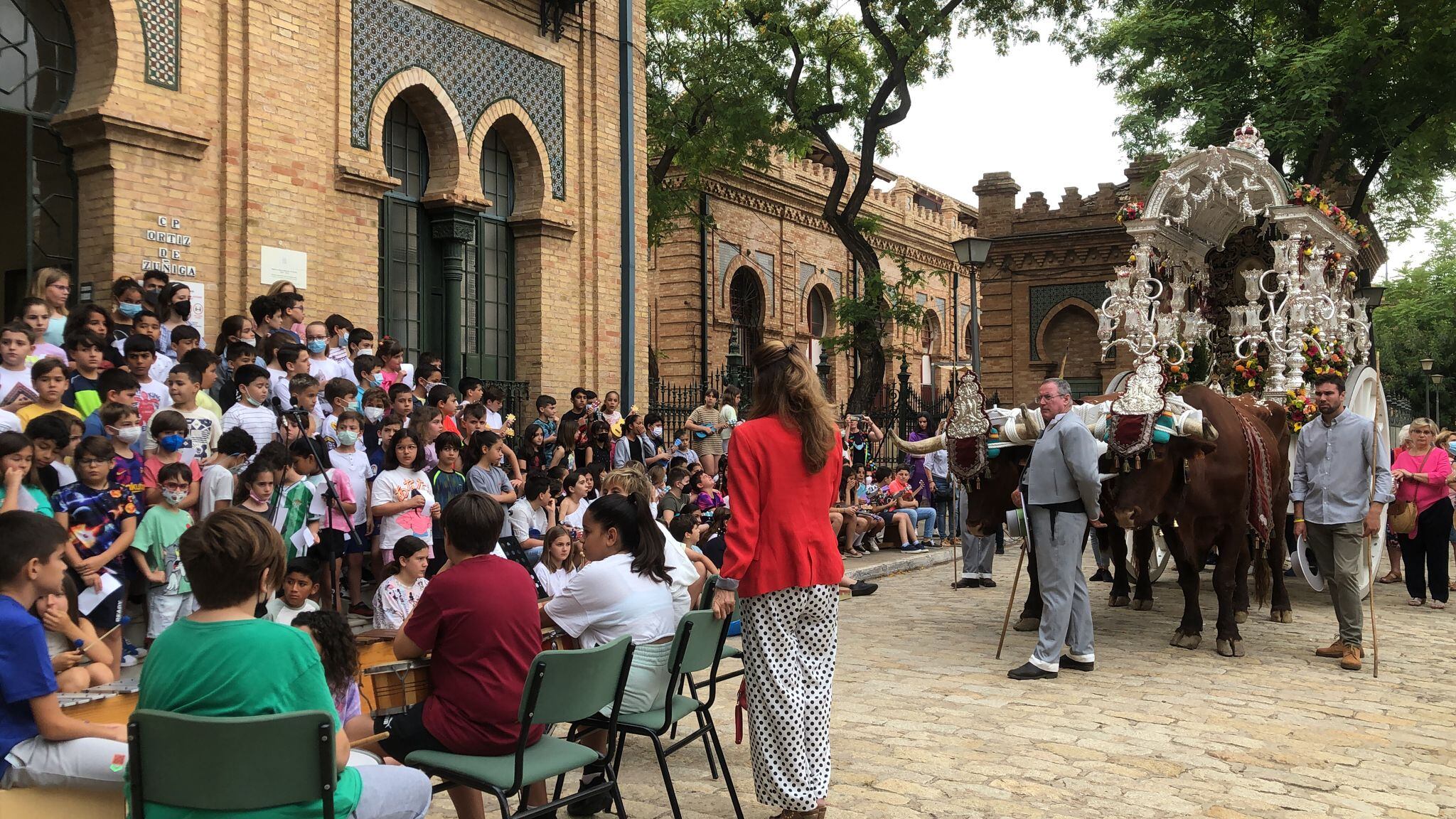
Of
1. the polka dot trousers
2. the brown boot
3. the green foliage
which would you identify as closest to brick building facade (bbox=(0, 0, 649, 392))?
the polka dot trousers

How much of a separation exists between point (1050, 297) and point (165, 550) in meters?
29.3

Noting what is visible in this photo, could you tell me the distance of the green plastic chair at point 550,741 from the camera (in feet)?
13.9

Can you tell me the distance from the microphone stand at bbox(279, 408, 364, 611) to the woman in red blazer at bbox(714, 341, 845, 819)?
15.2ft

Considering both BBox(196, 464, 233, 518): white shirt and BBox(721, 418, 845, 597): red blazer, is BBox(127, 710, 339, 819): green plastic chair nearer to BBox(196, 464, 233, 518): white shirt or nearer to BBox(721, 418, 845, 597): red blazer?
BBox(721, 418, 845, 597): red blazer

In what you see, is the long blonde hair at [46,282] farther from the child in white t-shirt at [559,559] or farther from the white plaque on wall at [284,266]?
the child in white t-shirt at [559,559]

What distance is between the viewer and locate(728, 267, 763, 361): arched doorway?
102 feet

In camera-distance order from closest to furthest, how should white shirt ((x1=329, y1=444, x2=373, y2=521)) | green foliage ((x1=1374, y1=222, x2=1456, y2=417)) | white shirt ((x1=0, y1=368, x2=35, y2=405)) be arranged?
1. white shirt ((x1=0, y1=368, x2=35, y2=405))
2. white shirt ((x1=329, y1=444, x2=373, y2=521))
3. green foliage ((x1=1374, y1=222, x2=1456, y2=417))

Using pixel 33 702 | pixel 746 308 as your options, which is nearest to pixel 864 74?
pixel 746 308

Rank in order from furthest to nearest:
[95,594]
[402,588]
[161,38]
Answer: [161,38] < [402,588] < [95,594]

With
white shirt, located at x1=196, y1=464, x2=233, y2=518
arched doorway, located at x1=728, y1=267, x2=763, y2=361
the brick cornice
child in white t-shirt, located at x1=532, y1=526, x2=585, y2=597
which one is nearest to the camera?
white shirt, located at x1=196, y1=464, x2=233, y2=518

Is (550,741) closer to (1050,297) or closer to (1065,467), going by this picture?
(1065,467)

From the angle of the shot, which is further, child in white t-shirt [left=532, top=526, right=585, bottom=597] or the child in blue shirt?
child in white t-shirt [left=532, top=526, right=585, bottom=597]

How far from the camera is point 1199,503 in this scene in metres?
9.62

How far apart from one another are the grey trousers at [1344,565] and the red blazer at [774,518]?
5.74 m
